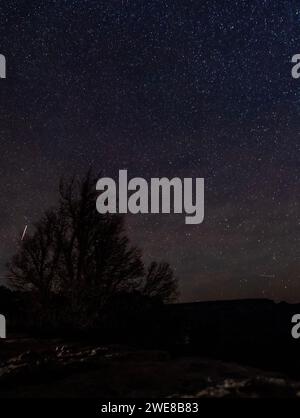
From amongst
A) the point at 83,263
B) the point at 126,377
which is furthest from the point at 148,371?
the point at 83,263

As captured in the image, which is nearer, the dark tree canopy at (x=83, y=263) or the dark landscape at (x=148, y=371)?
the dark landscape at (x=148, y=371)

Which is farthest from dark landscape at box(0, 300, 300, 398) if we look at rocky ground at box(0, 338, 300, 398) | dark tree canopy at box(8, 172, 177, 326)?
dark tree canopy at box(8, 172, 177, 326)

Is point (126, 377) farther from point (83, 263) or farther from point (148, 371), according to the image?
point (83, 263)

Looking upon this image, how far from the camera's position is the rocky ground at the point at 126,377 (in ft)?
11.0

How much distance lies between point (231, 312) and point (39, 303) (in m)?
14.7

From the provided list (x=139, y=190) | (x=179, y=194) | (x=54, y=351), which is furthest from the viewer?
(x=139, y=190)

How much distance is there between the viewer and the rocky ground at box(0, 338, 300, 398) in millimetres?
3365

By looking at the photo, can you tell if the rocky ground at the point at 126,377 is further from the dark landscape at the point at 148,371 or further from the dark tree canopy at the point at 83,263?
the dark tree canopy at the point at 83,263

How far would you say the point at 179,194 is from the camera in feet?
38.7

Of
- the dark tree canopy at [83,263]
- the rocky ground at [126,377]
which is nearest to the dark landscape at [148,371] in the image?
the rocky ground at [126,377]

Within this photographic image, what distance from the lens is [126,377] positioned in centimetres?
398

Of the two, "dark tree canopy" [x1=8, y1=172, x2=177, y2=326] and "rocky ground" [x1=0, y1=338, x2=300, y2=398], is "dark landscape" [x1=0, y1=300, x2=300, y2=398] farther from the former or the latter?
"dark tree canopy" [x1=8, y1=172, x2=177, y2=326]
